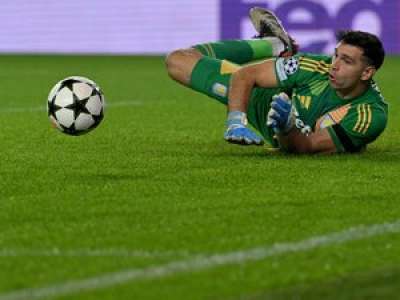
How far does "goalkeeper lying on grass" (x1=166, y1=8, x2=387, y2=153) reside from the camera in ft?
Answer: 22.5

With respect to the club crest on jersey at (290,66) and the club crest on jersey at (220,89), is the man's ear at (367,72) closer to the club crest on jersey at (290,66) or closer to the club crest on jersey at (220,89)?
the club crest on jersey at (290,66)

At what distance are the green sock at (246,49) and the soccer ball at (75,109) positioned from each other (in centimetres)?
116

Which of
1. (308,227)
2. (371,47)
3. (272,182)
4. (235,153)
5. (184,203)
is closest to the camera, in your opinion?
(308,227)

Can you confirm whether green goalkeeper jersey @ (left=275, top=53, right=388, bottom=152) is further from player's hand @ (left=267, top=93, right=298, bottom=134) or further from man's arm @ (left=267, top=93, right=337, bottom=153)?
player's hand @ (left=267, top=93, right=298, bottom=134)

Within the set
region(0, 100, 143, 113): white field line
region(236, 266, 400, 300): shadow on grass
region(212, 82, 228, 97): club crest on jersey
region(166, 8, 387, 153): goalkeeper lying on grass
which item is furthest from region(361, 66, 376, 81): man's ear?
region(0, 100, 143, 113): white field line

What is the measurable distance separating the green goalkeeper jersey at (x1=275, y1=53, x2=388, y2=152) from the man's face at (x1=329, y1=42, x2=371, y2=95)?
14 centimetres

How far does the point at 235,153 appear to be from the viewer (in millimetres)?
7379

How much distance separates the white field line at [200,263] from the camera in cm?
364

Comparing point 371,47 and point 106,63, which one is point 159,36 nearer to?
point 106,63

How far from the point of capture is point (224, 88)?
24.3 ft

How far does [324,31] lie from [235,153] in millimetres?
11662

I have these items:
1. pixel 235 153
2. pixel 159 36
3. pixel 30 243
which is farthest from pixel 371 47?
pixel 159 36

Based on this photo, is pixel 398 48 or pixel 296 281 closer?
pixel 296 281

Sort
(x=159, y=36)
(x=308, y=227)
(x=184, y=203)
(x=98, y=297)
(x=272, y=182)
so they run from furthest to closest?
(x=159, y=36), (x=272, y=182), (x=184, y=203), (x=308, y=227), (x=98, y=297)
